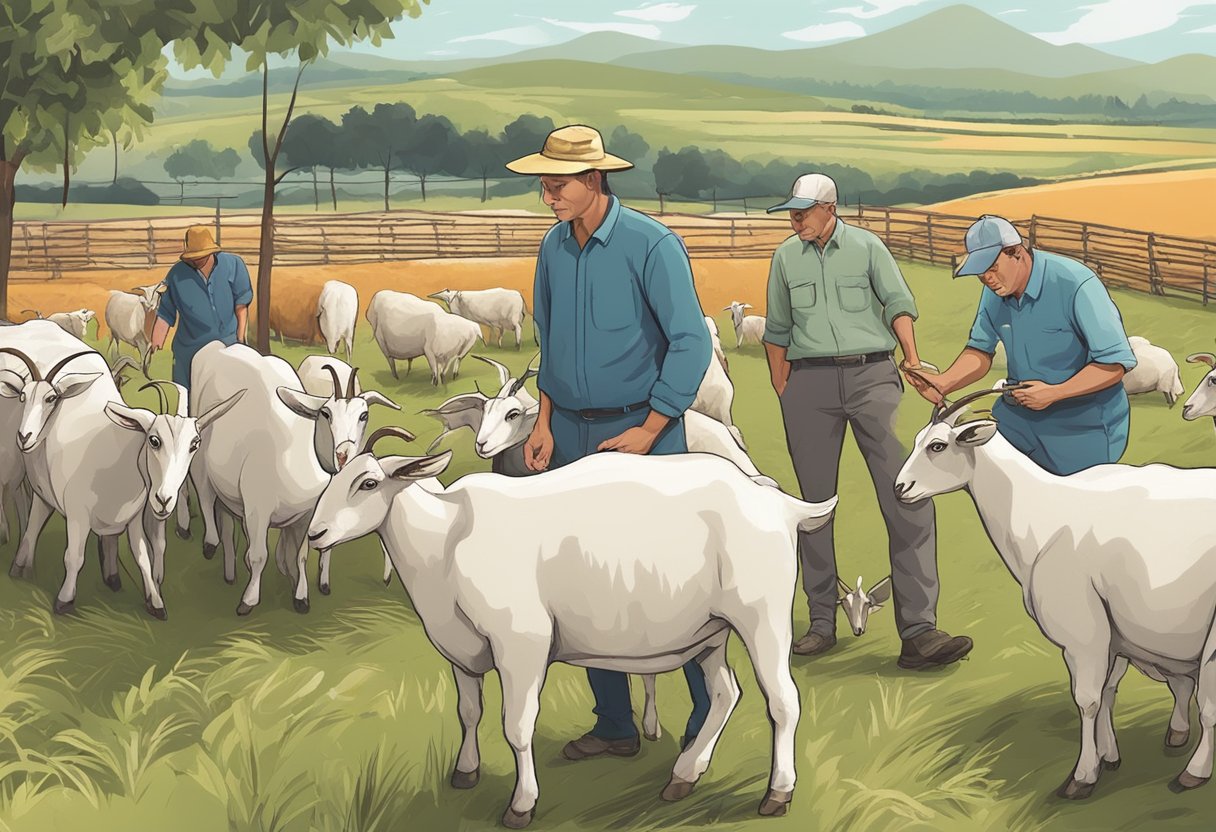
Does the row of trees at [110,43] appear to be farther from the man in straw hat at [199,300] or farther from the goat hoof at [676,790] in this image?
the goat hoof at [676,790]

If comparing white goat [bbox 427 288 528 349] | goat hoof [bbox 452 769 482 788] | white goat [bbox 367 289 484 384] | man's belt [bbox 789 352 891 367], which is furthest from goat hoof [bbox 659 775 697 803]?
white goat [bbox 427 288 528 349]

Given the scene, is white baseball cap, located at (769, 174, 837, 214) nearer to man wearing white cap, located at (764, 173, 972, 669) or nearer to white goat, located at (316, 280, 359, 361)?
man wearing white cap, located at (764, 173, 972, 669)

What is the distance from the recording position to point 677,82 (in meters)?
56.9

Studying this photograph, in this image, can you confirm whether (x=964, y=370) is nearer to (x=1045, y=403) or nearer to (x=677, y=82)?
(x=1045, y=403)

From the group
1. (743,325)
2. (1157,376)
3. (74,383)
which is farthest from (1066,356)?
(743,325)

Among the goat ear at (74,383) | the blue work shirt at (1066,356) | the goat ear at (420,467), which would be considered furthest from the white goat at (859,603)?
the goat ear at (74,383)

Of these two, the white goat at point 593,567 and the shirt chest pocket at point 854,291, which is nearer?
the white goat at point 593,567

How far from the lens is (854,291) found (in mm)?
5586

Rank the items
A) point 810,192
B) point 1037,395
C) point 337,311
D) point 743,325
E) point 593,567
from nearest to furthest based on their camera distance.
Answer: point 593,567 → point 1037,395 → point 810,192 → point 337,311 → point 743,325

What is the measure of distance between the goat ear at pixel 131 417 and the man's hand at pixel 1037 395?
394cm

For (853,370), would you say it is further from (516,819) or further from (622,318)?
(516,819)

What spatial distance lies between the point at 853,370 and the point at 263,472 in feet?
10.4

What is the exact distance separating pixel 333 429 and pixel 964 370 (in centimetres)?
323

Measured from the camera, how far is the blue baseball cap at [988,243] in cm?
488
